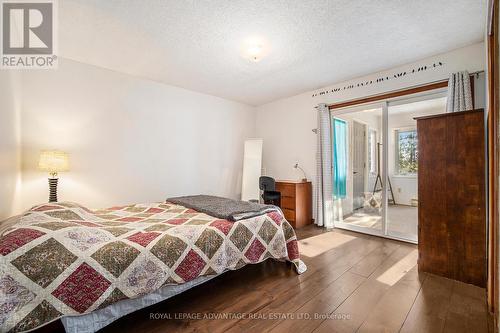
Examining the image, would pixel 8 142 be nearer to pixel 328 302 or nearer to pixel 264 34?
pixel 264 34

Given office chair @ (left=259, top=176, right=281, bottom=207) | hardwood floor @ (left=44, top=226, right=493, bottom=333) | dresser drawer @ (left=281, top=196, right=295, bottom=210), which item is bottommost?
hardwood floor @ (left=44, top=226, right=493, bottom=333)

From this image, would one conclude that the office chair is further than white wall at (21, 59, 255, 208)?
Yes

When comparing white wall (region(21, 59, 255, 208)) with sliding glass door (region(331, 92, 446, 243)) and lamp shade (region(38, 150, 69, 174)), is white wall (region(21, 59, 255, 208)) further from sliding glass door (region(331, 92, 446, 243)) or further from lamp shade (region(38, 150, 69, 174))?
sliding glass door (region(331, 92, 446, 243))

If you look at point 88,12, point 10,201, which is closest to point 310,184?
point 88,12

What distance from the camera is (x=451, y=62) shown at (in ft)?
8.92

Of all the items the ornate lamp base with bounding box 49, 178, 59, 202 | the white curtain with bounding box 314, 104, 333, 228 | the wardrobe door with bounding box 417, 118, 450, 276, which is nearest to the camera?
the wardrobe door with bounding box 417, 118, 450, 276

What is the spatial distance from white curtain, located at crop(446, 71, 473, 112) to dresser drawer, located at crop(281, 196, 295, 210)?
8.16 feet

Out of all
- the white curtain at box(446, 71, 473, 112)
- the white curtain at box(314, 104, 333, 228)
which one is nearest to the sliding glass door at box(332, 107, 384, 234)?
the white curtain at box(314, 104, 333, 228)

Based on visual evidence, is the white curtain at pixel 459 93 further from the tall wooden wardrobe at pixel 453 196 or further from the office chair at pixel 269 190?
the office chair at pixel 269 190

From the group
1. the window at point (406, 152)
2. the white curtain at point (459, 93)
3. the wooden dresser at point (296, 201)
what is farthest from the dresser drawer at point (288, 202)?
the white curtain at point (459, 93)

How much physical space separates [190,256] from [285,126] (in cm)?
354

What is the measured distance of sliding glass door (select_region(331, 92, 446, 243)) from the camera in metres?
3.29

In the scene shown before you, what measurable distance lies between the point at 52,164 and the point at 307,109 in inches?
156

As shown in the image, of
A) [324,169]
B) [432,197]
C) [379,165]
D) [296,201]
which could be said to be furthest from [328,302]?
[379,165]
